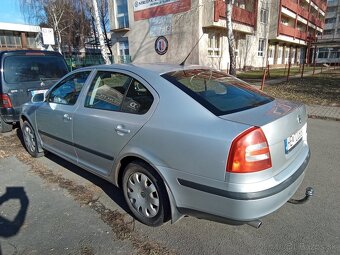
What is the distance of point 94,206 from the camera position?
3.17m

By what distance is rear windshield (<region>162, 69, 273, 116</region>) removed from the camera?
2402 millimetres

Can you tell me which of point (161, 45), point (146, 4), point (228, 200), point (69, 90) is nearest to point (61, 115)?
point (69, 90)

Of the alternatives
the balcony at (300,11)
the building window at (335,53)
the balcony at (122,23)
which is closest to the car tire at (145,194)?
the balcony at (122,23)

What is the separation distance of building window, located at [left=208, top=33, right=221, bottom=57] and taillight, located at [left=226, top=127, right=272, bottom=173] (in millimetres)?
19536

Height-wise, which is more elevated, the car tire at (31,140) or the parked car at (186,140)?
the parked car at (186,140)

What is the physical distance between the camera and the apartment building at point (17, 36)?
1726 inches

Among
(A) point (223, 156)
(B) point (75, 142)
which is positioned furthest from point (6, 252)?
(A) point (223, 156)

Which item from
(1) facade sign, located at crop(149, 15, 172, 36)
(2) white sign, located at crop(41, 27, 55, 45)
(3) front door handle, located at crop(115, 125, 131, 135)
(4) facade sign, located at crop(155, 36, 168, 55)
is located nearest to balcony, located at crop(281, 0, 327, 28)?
(1) facade sign, located at crop(149, 15, 172, 36)

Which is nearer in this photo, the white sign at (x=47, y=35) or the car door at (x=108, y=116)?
the car door at (x=108, y=116)

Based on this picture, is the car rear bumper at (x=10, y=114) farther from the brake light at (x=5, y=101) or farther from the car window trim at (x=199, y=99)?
the car window trim at (x=199, y=99)

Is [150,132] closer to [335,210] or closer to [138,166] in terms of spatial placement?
[138,166]

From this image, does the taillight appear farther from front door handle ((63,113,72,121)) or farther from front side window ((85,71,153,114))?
front door handle ((63,113,72,121))

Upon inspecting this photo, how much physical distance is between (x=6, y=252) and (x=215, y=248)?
1888 millimetres

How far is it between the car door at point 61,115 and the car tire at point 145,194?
114cm
